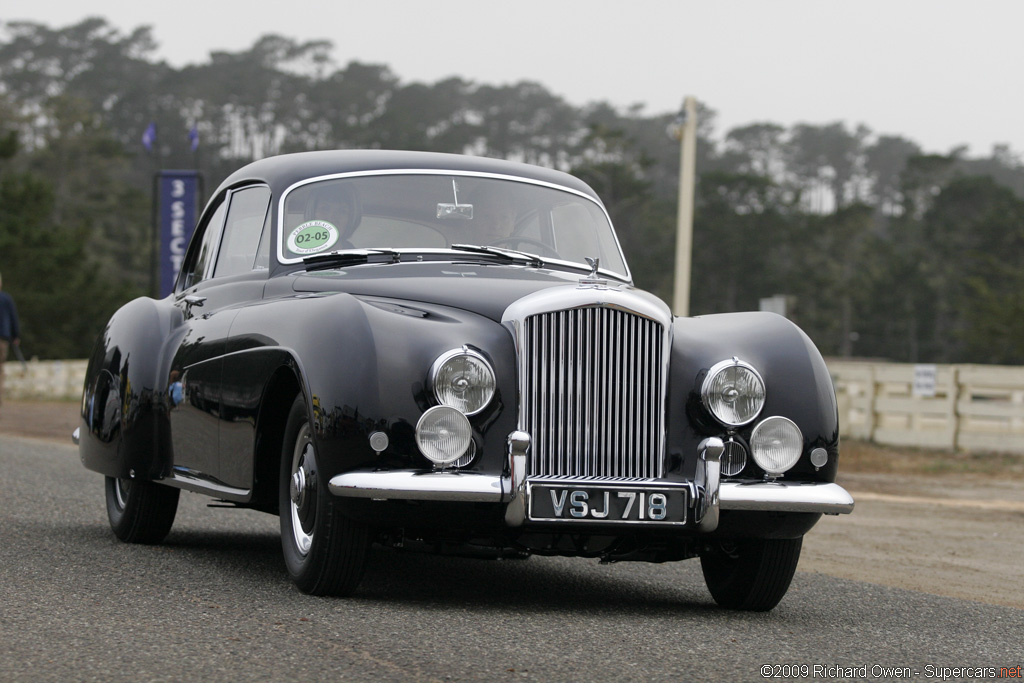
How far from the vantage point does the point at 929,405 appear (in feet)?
61.0

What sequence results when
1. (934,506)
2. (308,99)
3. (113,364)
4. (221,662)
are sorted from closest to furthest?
(221,662) < (113,364) < (934,506) < (308,99)

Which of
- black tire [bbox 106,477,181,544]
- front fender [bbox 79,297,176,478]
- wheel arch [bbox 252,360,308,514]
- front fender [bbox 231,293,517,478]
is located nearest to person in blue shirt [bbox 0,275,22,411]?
front fender [bbox 79,297,176,478]

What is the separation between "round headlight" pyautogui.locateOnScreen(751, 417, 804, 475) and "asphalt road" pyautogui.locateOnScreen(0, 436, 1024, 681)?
0.61 m

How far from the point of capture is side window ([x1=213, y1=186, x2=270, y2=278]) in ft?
21.9

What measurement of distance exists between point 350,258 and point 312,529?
1462mm

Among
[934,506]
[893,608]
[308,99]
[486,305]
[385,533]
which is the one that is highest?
[308,99]

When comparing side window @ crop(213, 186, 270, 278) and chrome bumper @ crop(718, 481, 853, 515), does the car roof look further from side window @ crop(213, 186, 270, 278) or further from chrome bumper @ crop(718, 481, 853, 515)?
chrome bumper @ crop(718, 481, 853, 515)

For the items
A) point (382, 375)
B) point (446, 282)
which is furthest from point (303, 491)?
point (446, 282)

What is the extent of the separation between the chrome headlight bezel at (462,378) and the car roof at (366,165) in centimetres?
191

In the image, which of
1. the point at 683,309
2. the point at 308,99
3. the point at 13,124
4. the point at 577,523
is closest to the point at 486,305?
the point at 577,523

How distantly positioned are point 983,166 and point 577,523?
15342 centimetres

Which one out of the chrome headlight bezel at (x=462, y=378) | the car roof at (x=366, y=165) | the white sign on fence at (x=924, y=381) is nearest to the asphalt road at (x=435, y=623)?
the chrome headlight bezel at (x=462, y=378)

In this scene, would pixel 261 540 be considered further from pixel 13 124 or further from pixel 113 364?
pixel 13 124

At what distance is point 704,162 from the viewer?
457ft
